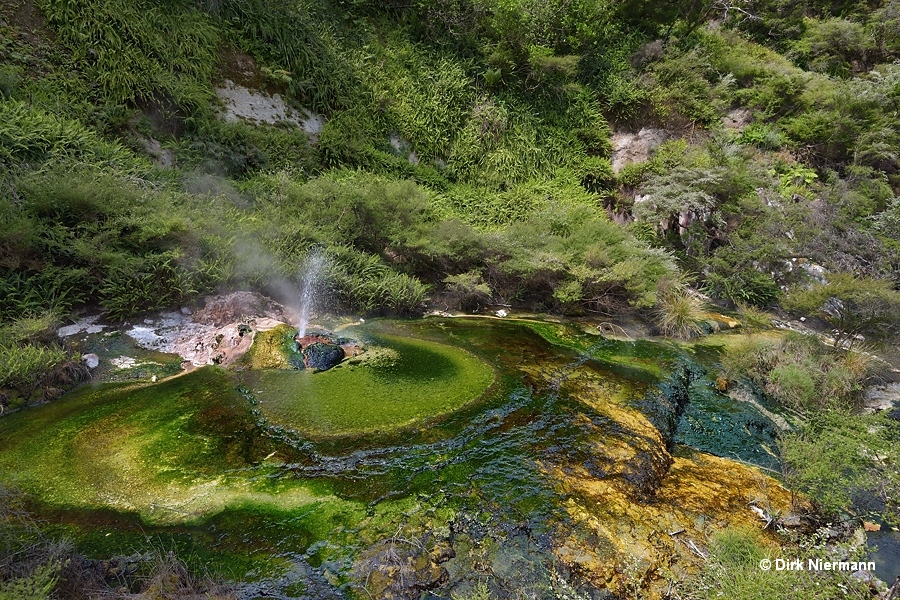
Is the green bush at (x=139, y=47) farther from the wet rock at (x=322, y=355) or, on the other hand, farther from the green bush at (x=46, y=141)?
the wet rock at (x=322, y=355)

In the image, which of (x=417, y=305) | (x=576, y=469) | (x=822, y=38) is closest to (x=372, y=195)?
(x=417, y=305)

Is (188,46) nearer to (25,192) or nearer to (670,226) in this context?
(25,192)

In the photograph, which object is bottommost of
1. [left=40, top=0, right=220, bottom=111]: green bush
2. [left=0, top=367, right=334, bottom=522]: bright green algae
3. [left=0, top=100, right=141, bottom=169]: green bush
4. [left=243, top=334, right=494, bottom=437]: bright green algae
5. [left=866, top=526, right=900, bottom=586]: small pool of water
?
[left=0, top=367, right=334, bottom=522]: bright green algae

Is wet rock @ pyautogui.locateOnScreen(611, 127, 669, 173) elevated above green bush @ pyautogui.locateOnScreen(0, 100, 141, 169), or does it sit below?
above

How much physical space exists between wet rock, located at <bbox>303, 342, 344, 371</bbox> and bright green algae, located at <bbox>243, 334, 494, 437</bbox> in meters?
0.17

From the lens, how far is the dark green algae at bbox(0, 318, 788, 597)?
3129 millimetres

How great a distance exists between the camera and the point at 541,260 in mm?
9602

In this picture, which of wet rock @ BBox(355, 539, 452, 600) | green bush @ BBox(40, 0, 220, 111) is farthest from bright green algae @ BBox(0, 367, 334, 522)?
green bush @ BBox(40, 0, 220, 111)

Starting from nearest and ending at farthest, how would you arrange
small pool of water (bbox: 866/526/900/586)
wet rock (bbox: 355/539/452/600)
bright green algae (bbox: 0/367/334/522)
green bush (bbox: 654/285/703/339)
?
wet rock (bbox: 355/539/452/600) < small pool of water (bbox: 866/526/900/586) < bright green algae (bbox: 0/367/334/522) < green bush (bbox: 654/285/703/339)

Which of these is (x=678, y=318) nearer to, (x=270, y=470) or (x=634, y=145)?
(x=270, y=470)

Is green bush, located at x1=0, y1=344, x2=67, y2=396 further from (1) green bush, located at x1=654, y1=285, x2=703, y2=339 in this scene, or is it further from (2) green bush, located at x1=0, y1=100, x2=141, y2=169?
(1) green bush, located at x1=654, y1=285, x2=703, y2=339

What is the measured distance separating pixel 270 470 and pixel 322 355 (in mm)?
2446

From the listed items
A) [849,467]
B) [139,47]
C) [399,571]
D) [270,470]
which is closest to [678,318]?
[849,467]

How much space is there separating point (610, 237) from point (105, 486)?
10283 millimetres
